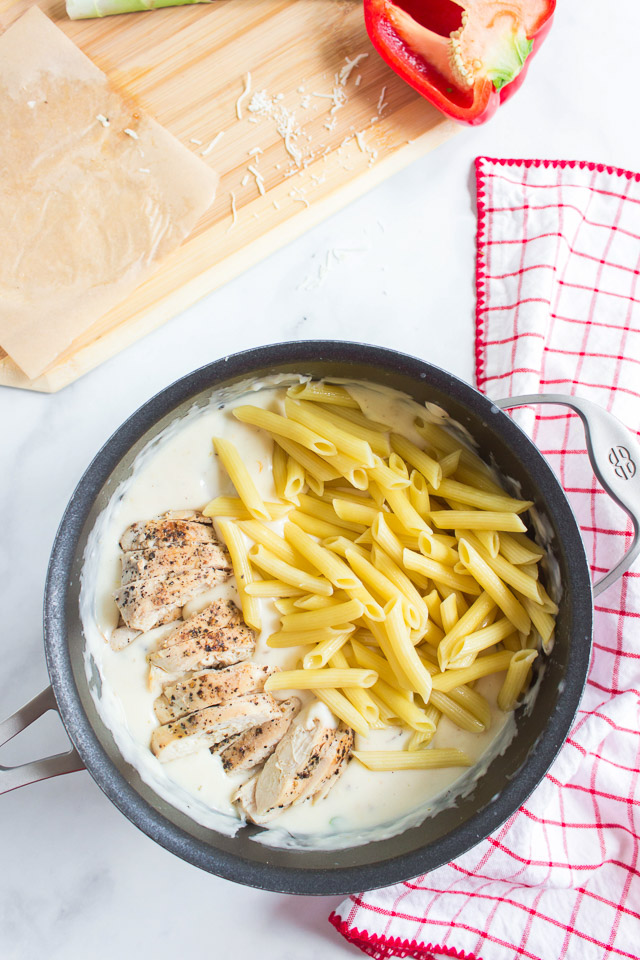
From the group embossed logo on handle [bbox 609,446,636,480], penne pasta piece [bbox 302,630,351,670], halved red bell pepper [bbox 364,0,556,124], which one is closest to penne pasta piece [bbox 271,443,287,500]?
penne pasta piece [bbox 302,630,351,670]

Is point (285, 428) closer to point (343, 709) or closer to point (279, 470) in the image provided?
point (279, 470)

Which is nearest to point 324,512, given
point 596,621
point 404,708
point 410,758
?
point 404,708

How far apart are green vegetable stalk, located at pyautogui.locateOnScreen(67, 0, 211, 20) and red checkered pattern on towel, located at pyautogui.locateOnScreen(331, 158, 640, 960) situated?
95 cm

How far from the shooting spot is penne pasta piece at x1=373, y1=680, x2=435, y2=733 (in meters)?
1.72

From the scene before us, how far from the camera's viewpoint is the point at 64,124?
204 centimetres

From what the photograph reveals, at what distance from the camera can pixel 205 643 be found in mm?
1694

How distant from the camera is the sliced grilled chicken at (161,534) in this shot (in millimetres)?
1685

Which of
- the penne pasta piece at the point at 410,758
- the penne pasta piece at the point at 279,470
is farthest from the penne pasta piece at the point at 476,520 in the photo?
the penne pasta piece at the point at 410,758

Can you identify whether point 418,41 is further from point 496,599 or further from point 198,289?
point 496,599

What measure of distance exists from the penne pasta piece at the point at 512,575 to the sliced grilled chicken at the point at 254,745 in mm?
561

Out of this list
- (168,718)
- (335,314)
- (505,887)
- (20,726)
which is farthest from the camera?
(335,314)

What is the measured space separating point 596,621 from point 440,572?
512 mm

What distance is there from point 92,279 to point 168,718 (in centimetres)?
110

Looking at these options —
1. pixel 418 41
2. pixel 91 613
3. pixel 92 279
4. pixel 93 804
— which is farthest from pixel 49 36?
pixel 93 804
